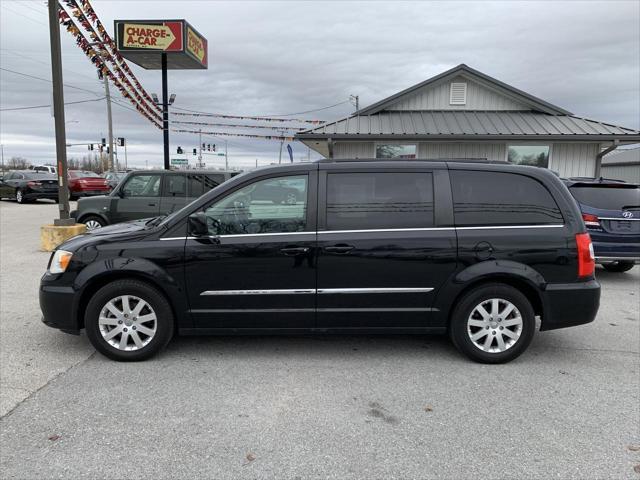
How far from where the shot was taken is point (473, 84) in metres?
14.4

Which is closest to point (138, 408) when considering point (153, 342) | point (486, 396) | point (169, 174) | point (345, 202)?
point (153, 342)

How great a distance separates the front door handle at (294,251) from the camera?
386cm

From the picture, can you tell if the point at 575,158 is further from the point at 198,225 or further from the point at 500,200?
the point at 198,225

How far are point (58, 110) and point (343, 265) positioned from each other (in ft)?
27.7

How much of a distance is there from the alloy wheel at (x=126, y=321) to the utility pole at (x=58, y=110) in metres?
6.45

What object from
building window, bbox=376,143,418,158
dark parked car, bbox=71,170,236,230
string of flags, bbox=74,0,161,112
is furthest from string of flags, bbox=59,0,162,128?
building window, bbox=376,143,418,158

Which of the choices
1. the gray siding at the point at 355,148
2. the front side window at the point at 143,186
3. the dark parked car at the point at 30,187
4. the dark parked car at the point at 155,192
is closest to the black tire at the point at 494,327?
the dark parked car at the point at 155,192

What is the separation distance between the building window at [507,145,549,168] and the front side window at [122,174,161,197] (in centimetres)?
986

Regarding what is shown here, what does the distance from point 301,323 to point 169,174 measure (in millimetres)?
6505

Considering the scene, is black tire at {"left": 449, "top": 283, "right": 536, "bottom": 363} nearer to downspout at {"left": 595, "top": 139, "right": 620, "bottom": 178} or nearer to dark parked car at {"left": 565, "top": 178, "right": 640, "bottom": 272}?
dark parked car at {"left": 565, "top": 178, "right": 640, "bottom": 272}

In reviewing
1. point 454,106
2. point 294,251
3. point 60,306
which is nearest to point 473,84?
point 454,106

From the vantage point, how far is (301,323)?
4.00 meters

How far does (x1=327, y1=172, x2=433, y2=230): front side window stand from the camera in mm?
3930

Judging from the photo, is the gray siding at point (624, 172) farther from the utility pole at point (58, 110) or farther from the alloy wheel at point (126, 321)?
the alloy wheel at point (126, 321)
